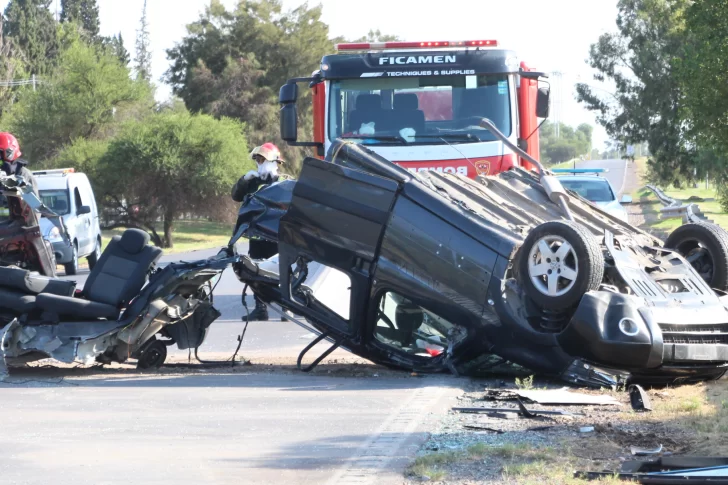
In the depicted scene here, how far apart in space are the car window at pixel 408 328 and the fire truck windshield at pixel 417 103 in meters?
4.00

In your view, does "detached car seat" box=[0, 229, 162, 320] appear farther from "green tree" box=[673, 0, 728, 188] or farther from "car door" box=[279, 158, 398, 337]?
"green tree" box=[673, 0, 728, 188]

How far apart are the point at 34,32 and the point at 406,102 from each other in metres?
59.4

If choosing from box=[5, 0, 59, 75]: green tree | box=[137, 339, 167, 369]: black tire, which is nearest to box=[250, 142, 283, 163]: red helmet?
box=[137, 339, 167, 369]: black tire

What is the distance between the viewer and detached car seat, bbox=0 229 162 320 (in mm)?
8742

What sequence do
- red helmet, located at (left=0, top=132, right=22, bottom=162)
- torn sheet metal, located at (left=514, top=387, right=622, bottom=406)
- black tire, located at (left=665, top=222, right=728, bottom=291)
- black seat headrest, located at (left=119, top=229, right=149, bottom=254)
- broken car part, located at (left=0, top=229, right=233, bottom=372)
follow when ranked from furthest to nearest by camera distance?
red helmet, located at (left=0, top=132, right=22, bottom=162) → black seat headrest, located at (left=119, top=229, right=149, bottom=254) → black tire, located at (left=665, top=222, right=728, bottom=291) → broken car part, located at (left=0, top=229, right=233, bottom=372) → torn sheet metal, located at (left=514, top=387, right=622, bottom=406)

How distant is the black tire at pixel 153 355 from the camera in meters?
9.29

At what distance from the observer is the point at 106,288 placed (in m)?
8.98

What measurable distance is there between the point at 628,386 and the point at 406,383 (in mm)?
1614

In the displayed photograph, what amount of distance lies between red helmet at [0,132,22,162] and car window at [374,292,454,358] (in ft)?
14.9

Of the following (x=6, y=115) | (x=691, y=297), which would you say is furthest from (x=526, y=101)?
(x=6, y=115)

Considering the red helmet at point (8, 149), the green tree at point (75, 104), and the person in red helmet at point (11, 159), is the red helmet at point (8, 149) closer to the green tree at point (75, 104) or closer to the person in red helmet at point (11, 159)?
the person in red helmet at point (11, 159)

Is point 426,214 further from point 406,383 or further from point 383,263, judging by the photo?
point 406,383

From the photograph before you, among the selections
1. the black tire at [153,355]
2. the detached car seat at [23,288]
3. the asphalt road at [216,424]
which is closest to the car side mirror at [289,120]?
the asphalt road at [216,424]

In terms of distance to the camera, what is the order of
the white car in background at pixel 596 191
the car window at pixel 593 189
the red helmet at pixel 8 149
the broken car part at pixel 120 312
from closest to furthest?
the broken car part at pixel 120 312
the red helmet at pixel 8 149
the white car in background at pixel 596 191
the car window at pixel 593 189
